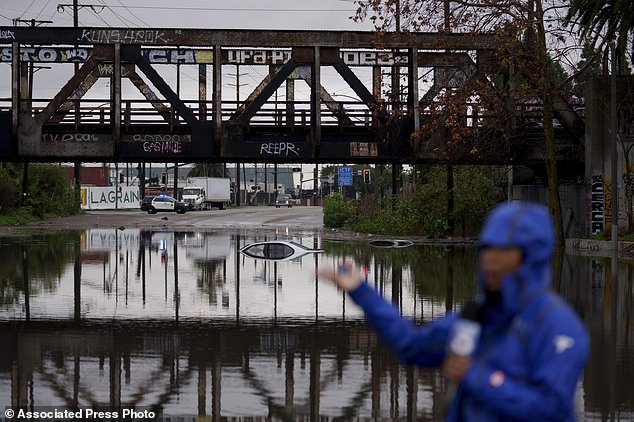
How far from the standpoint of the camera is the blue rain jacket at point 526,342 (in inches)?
127

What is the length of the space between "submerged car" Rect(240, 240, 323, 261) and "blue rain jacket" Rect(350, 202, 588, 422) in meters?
31.0

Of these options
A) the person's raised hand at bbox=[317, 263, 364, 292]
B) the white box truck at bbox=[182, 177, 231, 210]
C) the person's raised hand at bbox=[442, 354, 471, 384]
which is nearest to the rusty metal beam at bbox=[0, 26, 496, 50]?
the person's raised hand at bbox=[317, 263, 364, 292]

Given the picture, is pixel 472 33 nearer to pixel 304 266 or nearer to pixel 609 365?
pixel 304 266

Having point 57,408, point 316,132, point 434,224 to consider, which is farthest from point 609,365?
point 434,224

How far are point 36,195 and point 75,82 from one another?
4349cm

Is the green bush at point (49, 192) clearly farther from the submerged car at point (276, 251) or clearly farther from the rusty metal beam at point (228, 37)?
the submerged car at point (276, 251)

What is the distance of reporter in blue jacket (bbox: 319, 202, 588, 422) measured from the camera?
10.6 ft

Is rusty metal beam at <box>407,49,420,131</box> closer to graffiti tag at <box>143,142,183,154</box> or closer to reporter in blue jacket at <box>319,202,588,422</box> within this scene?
graffiti tag at <box>143,142,183,154</box>

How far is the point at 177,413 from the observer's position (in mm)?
9961

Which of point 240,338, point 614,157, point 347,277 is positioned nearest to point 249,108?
point 614,157

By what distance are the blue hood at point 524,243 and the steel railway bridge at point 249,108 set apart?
3129 cm

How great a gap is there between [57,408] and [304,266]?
816 inches

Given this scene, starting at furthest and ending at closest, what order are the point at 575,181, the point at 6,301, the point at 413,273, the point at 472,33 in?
the point at 575,181, the point at 472,33, the point at 413,273, the point at 6,301

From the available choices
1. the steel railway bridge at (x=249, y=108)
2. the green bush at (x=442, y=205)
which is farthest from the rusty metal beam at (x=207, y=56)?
the green bush at (x=442, y=205)
